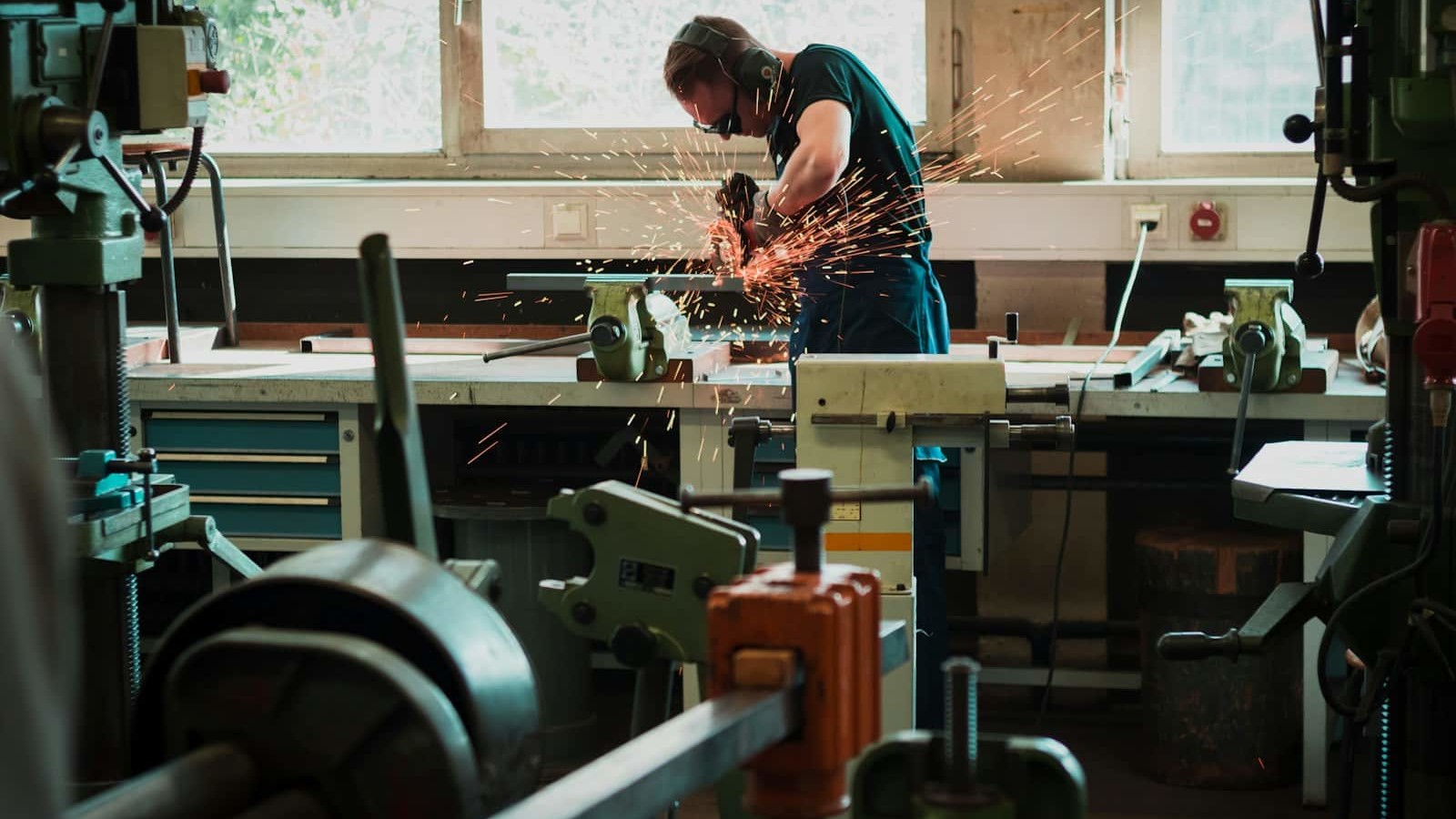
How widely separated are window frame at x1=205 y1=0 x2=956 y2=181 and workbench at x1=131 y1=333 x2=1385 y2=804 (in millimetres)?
807

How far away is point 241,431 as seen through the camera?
353 centimetres

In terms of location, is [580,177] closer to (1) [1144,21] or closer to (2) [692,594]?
(1) [1144,21]

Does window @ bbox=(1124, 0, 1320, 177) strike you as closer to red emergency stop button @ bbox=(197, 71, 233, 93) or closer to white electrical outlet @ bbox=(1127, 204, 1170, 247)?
white electrical outlet @ bbox=(1127, 204, 1170, 247)

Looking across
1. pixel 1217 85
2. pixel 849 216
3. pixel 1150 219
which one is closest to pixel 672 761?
pixel 849 216

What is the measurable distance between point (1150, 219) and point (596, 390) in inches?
54.0

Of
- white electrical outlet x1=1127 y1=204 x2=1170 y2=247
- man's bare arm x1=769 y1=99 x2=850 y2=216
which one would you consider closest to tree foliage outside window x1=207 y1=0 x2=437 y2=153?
man's bare arm x1=769 y1=99 x2=850 y2=216

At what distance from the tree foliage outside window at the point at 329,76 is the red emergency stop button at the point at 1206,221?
6.37 feet

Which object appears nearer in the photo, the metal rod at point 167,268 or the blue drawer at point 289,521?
the metal rod at point 167,268

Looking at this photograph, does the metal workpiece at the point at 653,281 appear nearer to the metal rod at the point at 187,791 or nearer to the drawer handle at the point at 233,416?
the drawer handle at the point at 233,416

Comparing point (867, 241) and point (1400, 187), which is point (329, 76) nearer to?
point (867, 241)

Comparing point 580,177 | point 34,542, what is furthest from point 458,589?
point 580,177

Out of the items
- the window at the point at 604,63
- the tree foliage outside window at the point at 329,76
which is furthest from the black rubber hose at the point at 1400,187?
the tree foliage outside window at the point at 329,76

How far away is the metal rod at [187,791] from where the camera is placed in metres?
0.90

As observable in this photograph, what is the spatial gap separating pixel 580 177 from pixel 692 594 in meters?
2.84
